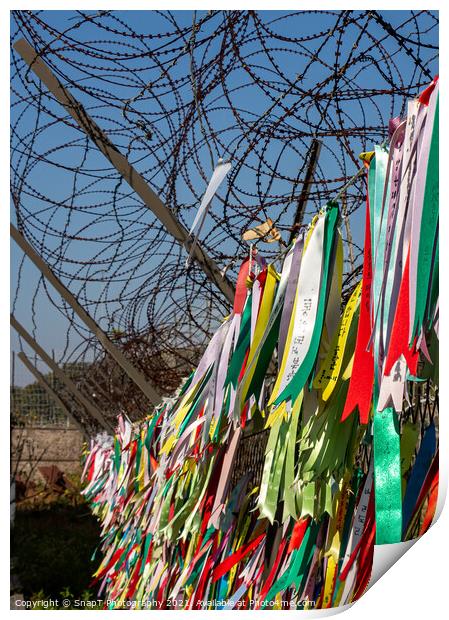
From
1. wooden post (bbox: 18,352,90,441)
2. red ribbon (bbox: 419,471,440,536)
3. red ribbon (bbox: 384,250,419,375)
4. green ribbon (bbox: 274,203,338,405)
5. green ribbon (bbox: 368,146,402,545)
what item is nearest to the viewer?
red ribbon (bbox: 384,250,419,375)

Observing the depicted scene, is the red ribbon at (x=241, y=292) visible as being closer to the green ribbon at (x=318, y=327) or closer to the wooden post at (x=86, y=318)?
the green ribbon at (x=318, y=327)

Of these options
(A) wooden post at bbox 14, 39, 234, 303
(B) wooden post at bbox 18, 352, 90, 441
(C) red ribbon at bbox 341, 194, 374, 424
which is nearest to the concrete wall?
(B) wooden post at bbox 18, 352, 90, 441

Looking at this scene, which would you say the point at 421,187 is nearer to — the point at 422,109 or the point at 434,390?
the point at 422,109

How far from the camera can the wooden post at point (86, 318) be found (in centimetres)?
324

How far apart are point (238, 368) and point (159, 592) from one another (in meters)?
1.01

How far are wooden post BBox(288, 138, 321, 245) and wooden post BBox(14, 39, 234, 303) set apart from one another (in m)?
0.26

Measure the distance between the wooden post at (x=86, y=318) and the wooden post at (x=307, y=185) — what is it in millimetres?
1226

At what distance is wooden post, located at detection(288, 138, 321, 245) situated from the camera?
2.03 m

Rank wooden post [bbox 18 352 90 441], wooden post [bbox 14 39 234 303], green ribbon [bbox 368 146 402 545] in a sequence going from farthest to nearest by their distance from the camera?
wooden post [bbox 18 352 90 441] < wooden post [bbox 14 39 234 303] < green ribbon [bbox 368 146 402 545]

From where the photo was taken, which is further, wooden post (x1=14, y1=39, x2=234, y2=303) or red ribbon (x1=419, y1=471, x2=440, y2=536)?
wooden post (x1=14, y1=39, x2=234, y2=303)

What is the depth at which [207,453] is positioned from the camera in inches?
87.1

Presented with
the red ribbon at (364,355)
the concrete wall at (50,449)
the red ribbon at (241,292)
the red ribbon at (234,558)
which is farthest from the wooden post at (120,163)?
the concrete wall at (50,449)

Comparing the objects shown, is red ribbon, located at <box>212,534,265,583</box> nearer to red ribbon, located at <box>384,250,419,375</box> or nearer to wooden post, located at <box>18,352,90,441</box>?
red ribbon, located at <box>384,250,419,375</box>

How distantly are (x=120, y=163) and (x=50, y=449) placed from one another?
2.84 m
